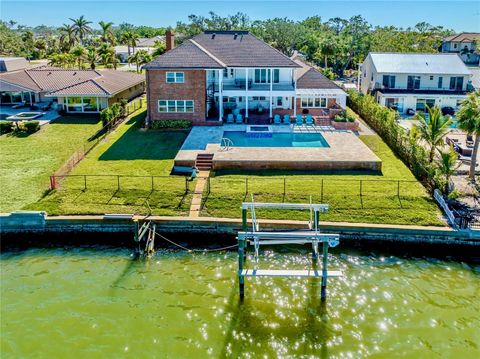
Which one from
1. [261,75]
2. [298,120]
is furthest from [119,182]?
[261,75]

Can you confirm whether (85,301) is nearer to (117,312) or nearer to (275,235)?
(117,312)

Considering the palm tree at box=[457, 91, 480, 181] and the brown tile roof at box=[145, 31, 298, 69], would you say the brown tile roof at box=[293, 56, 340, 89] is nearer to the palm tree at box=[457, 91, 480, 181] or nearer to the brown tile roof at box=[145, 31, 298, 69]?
the brown tile roof at box=[145, 31, 298, 69]

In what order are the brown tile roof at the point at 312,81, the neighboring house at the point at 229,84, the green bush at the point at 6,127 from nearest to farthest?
the neighboring house at the point at 229,84 < the green bush at the point at 6,127 < the brown tile roof at the point at 312,81

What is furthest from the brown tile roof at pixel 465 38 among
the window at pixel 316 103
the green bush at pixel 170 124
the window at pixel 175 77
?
the green bush at pixel 170 124

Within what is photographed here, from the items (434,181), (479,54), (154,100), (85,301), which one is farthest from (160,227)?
(479,54)

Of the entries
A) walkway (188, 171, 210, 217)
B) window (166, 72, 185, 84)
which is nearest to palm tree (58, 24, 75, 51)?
window (166, 72, 185, 84)

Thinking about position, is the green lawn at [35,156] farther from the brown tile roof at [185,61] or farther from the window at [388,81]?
the window at [388,81]
